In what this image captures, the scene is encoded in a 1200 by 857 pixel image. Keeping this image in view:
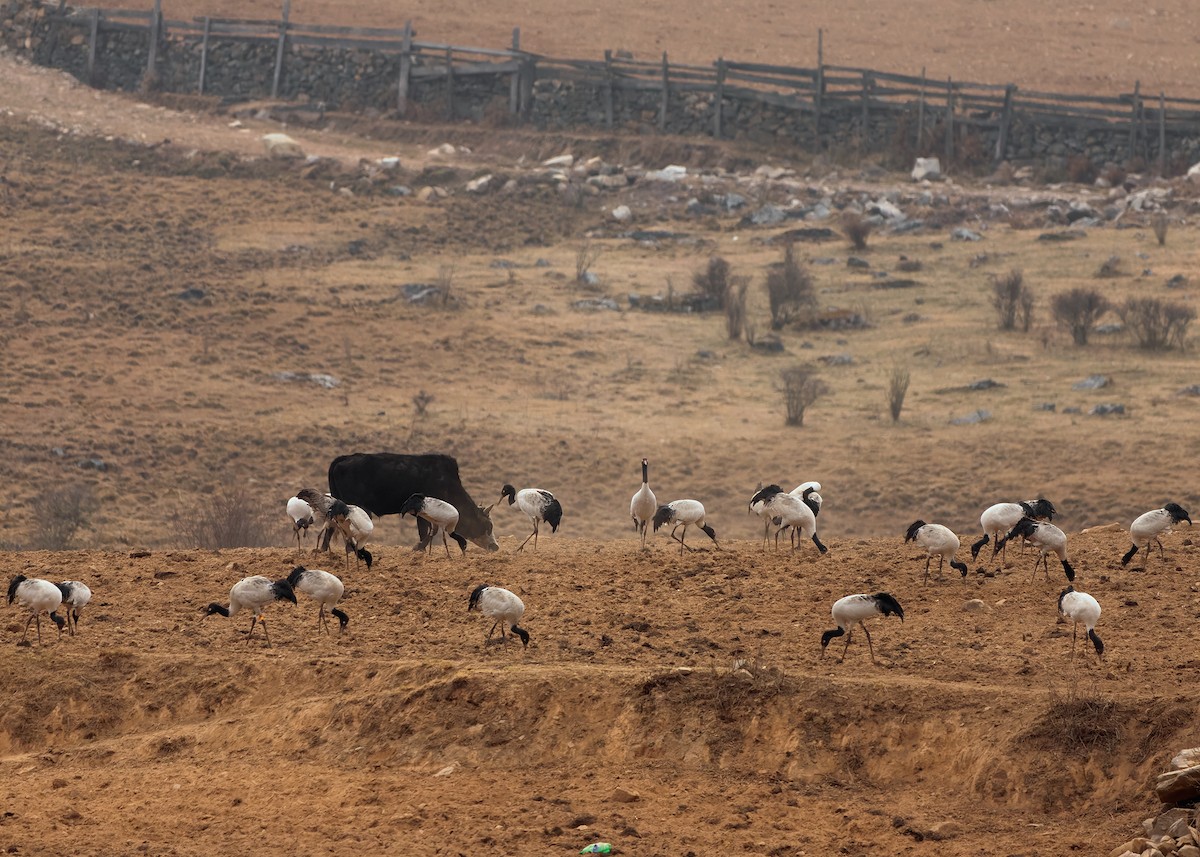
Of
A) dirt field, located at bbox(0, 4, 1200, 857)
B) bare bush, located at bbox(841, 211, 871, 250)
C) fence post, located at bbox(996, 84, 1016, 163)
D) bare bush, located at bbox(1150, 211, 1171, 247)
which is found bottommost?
dirt field, located at bbox(0, 4, 1200, 857)

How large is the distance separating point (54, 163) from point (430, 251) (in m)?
9.73

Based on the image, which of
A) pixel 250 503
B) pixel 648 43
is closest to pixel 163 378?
pixel 250 503

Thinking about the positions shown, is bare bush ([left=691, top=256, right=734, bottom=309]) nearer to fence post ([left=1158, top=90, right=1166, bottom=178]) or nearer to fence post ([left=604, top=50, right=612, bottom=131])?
fence post ([left=604, top=50, right=612, bottom=131])

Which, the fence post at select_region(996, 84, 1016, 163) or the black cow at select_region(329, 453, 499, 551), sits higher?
the fence post at select_region(996, 84, 1016, 163)

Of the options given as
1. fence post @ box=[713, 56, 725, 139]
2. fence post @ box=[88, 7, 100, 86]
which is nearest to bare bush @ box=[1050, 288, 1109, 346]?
fence post @ box=[713, 56, 725, 139]

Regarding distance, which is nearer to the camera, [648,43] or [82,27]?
[82,27]

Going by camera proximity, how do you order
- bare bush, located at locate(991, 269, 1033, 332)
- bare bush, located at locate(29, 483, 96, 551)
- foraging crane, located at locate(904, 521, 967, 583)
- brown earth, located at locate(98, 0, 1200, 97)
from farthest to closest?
brown earth, located at locate(98, 0, 1200, 97) < bare bush, located at locate(991, 269, 1033, 332) < bare bush, located at locate(29, 483, 96, 551) < foraging crane, located at locate(904, 521, 967, 583)

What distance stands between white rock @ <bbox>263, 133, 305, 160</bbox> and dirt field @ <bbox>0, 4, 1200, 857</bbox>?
61 centimetres

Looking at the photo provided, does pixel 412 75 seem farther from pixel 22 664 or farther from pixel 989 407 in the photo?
pixel 22 664

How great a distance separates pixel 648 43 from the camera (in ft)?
154

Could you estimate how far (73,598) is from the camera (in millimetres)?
9711

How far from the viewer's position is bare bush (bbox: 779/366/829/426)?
21.4 m

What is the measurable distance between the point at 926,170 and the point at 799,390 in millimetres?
17231

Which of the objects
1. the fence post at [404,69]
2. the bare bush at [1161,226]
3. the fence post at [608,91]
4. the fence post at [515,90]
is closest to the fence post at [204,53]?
the fence post at [404,69]
